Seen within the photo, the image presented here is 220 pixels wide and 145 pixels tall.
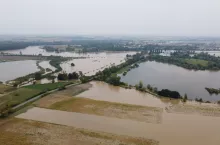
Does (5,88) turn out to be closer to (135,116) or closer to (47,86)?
(47,86)

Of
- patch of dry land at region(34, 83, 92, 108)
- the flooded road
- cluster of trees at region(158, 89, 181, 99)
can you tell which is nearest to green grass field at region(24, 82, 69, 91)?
patch of dry land at region(34, 83, 92, 108)

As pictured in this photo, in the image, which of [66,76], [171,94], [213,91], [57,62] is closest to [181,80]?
[213,91]

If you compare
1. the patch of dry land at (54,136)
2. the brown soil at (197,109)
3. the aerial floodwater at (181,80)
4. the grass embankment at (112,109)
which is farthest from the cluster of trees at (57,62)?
the brown soil at (197,109)

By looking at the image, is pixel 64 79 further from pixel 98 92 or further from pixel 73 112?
pixel 73 112

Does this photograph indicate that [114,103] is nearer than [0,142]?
No

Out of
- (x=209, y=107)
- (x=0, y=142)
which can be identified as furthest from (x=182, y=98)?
(x=0, y=142)

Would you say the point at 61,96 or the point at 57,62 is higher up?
the point at 57,62
